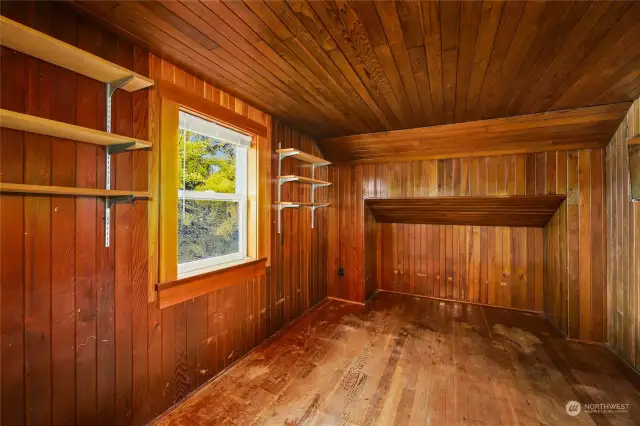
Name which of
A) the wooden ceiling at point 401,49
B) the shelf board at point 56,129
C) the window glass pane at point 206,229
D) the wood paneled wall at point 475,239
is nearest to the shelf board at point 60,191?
the shelf board at point 56,129


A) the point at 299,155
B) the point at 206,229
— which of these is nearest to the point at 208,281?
the point at 206,229

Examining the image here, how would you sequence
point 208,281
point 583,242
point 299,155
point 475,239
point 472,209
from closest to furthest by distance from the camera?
point 208,281, point 583,242, point 299,155, point 472,209, point 475,239

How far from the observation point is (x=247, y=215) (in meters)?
2.32

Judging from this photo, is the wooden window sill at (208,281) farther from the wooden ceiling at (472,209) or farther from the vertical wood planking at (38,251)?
the wooden ceiling at (472,209)

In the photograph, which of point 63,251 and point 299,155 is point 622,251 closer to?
point 299,155

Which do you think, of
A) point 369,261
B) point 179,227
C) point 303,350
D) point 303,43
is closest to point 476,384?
point 303,350

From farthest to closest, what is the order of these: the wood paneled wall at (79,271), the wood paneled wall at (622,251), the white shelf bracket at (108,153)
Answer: the wood paneled wall at (622,251) < the white shelf bracket at (108,153) < the wood paneled wall at (79,271)

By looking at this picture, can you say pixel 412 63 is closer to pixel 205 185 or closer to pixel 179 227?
pixel 205 185

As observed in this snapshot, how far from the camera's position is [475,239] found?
3416mm

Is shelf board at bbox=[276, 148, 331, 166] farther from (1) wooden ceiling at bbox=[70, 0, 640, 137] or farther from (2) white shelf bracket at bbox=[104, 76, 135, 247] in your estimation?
(2) white shelf bracket at bbox=[104, 76, 135, 247]

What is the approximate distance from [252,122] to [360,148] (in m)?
1.34

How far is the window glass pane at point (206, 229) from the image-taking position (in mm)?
1793

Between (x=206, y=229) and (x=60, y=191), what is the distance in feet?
3.15

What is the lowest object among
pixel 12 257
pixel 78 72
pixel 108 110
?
pixel 12 257
